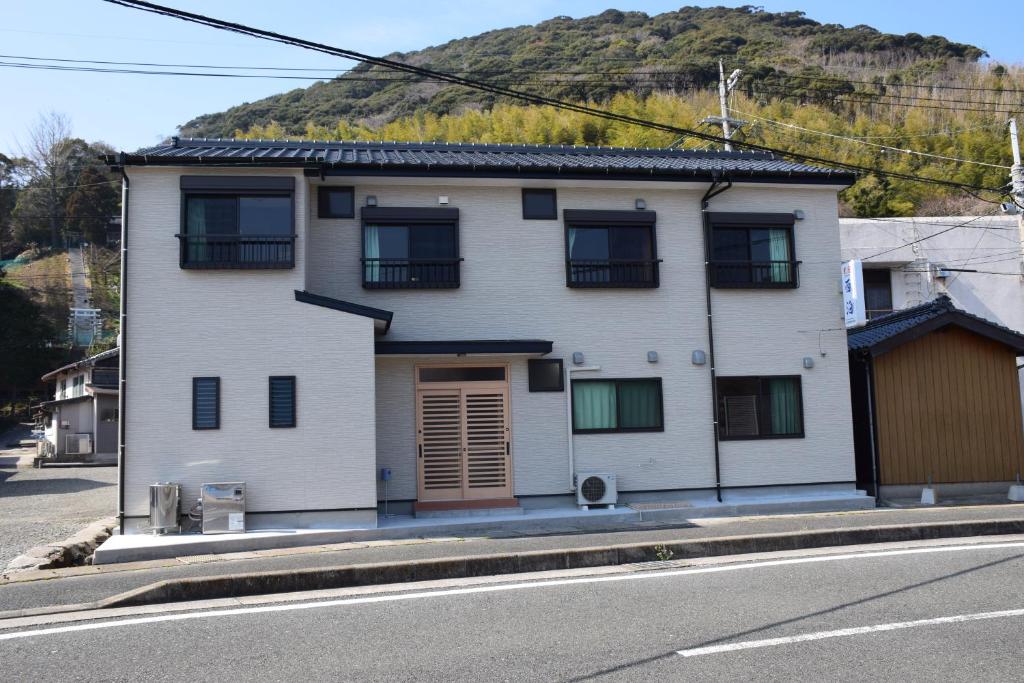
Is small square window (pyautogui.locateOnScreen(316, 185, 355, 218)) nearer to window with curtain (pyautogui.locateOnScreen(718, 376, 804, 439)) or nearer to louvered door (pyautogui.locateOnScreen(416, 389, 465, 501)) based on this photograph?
louvered door (pyautogui.locateOnScreen(416, 389, 465, 501))

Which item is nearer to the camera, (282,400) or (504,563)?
(504,563)

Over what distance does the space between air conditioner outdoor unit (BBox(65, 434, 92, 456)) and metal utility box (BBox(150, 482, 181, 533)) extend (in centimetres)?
2248

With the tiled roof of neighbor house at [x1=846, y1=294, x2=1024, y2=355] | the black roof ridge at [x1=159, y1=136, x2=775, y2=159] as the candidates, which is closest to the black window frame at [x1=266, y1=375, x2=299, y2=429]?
the black roof ridge at [x1=159, y1=136, x2=775, y2=159]

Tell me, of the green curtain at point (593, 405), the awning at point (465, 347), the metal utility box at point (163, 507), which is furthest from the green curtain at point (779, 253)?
the metal utility box at point (163, 507)

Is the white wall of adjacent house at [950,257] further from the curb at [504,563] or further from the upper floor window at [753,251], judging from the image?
the curb at [504,563]

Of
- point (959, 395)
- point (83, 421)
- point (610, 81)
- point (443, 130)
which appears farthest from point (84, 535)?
point (610, 81)

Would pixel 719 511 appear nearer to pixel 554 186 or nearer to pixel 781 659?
pixel 554 186

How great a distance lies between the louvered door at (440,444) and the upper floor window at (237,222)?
3189 millimetres

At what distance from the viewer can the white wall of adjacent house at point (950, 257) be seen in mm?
23625

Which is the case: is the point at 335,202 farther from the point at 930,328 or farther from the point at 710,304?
the point at 930,328

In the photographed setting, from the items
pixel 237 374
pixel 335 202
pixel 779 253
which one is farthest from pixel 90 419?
pixel 779 253

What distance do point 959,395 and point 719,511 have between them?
516 cm

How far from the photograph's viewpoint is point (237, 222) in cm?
1198

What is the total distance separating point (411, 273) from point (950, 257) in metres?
18.4
